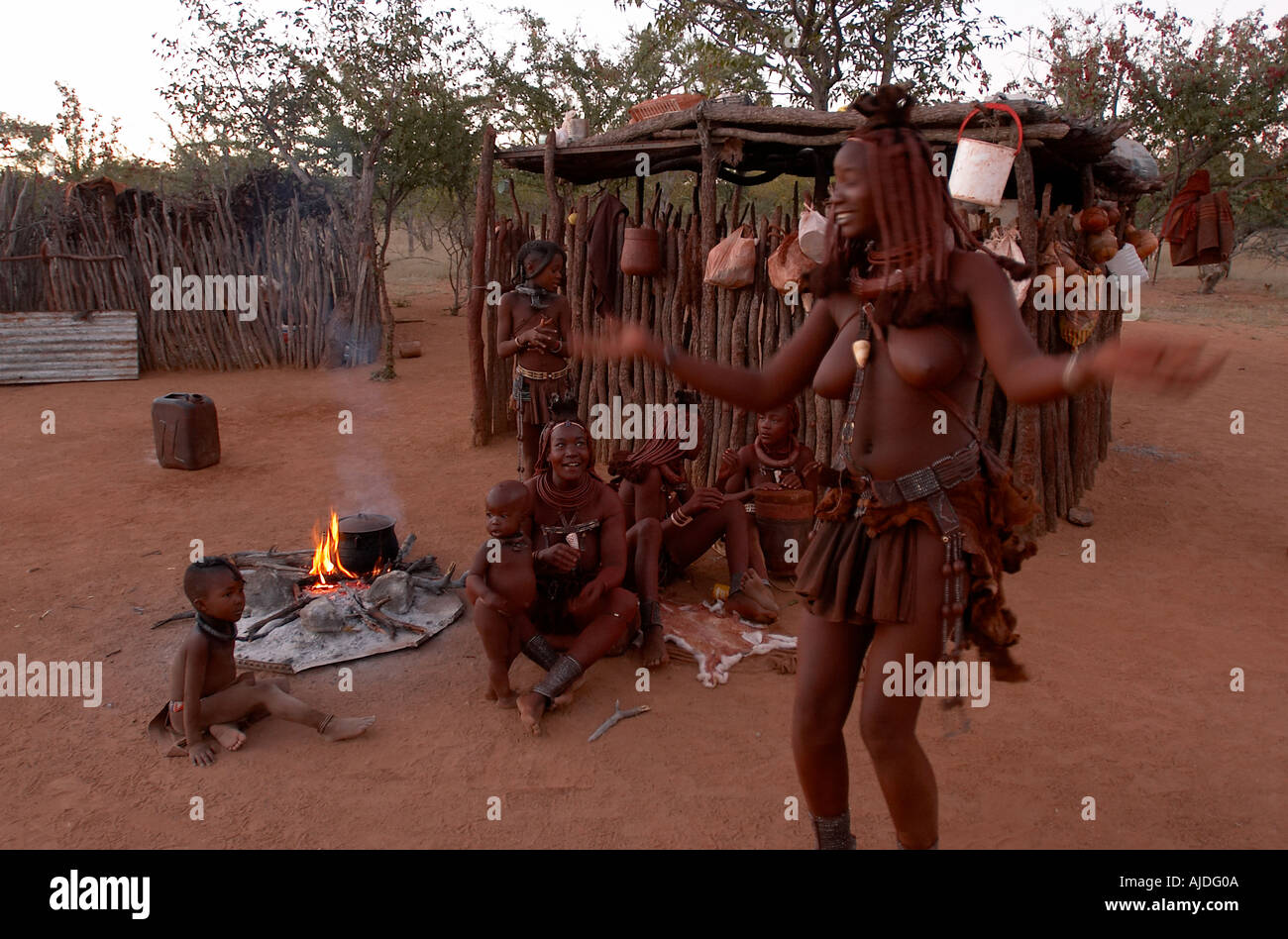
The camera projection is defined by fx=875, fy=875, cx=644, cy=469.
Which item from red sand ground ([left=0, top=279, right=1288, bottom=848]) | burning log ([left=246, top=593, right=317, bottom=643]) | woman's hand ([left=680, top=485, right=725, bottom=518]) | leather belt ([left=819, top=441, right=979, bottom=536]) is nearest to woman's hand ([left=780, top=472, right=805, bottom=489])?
woman's hand ([left=680, top=485, right=725, bottom=518])

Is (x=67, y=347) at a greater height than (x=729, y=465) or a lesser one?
greater

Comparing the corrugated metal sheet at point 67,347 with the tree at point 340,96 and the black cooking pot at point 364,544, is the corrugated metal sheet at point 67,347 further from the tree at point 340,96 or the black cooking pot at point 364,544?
the black cooking pot at point 364,544

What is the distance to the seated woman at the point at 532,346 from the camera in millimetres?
5516

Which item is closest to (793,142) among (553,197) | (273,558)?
(553,197)

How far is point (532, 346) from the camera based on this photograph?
215 inches

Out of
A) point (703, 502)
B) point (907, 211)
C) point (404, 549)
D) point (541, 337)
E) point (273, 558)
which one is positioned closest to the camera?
point (907, 211)

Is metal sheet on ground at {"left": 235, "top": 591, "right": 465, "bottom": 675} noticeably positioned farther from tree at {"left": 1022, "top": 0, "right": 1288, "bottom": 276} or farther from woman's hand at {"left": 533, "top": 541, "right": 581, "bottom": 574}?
tree at {"left": 1022, "top": 0, "right": 1288, "bottom": 276}

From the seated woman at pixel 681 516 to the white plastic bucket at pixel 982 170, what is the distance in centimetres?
193

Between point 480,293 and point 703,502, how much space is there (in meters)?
3.70

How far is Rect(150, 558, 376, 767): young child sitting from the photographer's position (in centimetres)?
301

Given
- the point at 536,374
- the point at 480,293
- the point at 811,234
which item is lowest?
the point at 536,374

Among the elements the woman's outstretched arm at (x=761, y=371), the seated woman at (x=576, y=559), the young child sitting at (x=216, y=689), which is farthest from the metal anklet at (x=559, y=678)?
the woman's outstretched arm at (x=761, y=371)

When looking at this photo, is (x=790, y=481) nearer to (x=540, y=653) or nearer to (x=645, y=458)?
(x=645, y=458)

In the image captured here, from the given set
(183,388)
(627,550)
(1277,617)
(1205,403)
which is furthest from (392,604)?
(1205,403)
